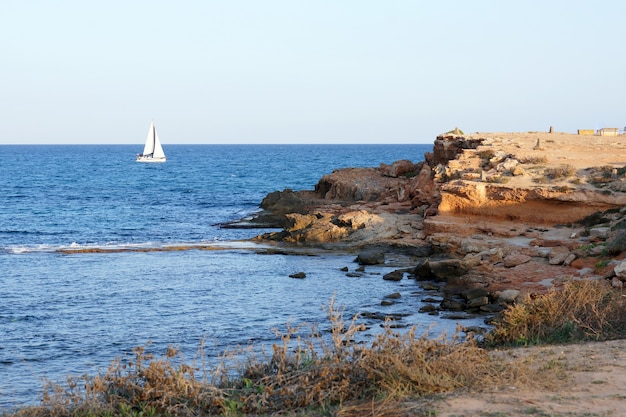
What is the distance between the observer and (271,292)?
958 inches

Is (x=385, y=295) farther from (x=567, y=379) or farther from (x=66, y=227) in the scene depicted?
(x=66, y=227)

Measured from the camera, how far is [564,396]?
9.87 metres

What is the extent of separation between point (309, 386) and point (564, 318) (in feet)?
21.5

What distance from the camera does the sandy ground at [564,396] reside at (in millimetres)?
9242

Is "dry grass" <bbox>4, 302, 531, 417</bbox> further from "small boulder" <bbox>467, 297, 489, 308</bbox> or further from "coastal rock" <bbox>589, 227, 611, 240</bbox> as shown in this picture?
"coastal rock" <bbox>589, 227, 611, 240</bbox>

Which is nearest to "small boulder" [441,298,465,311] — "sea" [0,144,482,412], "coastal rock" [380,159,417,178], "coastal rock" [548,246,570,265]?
"sea" [0,144,482,412]

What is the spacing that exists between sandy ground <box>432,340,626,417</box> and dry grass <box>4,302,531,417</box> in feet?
1.37

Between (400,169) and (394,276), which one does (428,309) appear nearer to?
(394,276)

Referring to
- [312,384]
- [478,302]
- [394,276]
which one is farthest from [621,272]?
[312,384]

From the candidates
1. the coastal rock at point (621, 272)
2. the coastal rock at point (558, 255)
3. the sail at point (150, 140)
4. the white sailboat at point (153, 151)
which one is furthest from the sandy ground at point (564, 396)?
the white sailboat at point (153, 151)

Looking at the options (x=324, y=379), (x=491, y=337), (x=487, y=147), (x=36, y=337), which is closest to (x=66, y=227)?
(x=487, y=147)

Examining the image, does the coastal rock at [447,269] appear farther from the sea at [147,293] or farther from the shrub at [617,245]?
the shrub at [617,245]

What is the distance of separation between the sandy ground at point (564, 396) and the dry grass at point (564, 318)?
2.09 m

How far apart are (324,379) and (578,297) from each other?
261 inches
